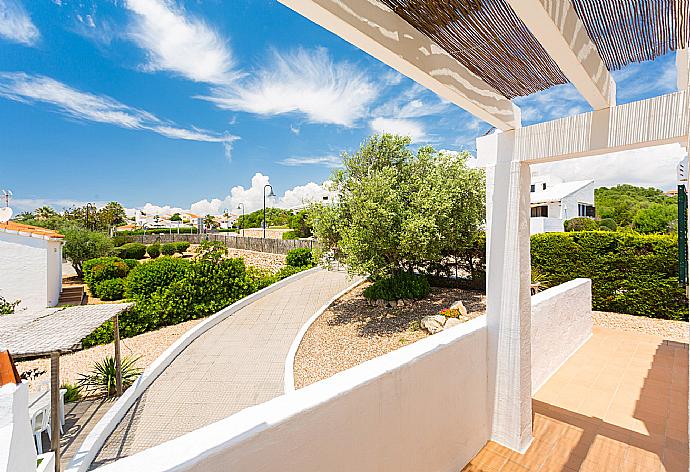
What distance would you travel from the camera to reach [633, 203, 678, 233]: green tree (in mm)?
26297

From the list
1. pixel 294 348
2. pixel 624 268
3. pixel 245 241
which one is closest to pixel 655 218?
pixel 624 268

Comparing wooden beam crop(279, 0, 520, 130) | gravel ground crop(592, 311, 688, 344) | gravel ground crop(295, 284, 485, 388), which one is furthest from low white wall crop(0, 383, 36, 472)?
gravel ground crop(592, 311, 688, 344)

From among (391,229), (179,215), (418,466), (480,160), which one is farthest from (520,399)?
(179,215)

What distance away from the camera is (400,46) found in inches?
63.7

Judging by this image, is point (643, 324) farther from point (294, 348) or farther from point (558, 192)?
point (558, 192)

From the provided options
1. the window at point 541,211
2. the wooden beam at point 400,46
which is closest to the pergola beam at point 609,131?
the wooden beam at point 400,46

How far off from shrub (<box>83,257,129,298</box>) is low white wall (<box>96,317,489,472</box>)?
61.0 feet

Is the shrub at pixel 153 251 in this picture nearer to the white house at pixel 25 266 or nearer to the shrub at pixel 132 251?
the shrub at pixel 132 251

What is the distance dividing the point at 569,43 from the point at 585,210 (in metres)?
31.9

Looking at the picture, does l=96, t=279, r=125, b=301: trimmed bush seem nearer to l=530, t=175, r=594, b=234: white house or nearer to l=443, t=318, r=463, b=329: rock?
l=443, t=318, r=463, b=329: rock

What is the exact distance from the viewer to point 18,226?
14.0 metres

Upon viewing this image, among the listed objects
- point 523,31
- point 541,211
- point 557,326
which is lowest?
point 557,326

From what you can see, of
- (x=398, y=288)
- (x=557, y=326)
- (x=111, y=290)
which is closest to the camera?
(x=557, y=326)

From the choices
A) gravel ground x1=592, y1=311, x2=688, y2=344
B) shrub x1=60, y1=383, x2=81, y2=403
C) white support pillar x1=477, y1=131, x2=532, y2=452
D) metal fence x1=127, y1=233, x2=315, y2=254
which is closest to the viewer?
white support pillar x1=477, y1=131, x2=532, y2=452
